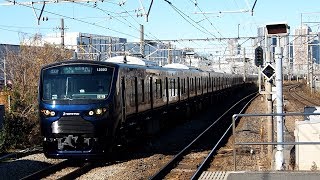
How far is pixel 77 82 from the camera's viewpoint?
1346 centimetres

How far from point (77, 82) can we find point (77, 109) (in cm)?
83

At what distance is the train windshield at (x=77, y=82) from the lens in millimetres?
13343

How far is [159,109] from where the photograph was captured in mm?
20250

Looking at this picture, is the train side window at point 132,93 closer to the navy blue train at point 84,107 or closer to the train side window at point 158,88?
the navy blue train at point 84,107

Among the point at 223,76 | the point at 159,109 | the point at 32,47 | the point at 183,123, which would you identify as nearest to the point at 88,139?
the point at 159,109

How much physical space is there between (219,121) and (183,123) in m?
1.97

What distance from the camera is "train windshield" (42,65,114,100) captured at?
13.3 m

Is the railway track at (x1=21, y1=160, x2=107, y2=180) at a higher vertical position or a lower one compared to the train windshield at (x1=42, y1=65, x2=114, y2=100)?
lower

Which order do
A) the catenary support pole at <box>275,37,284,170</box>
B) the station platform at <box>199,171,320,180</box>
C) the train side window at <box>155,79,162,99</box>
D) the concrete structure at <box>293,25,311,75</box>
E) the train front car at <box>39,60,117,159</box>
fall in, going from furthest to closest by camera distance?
the concrete structure at <box>293,25,311,75</box> → the train side window at <box>155,79,162,99</box> → the train front car at <box>39,60,117,159</box> → the catenary support pole at <box>275,37,284,170</box> → the station platform at <box>199,171,320,180</box>

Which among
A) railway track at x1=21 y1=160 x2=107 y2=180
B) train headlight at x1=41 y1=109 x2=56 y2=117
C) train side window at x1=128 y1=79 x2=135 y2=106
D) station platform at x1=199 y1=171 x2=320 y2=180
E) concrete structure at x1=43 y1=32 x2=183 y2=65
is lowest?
railway track at x1=21 y1=160 x2=107 y2=180

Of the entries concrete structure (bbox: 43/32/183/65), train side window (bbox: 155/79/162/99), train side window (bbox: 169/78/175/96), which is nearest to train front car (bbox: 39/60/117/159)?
train side window (bbox: 155/79/162/99)

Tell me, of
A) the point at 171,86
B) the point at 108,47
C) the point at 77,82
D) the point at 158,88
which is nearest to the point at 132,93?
the point at 77,82

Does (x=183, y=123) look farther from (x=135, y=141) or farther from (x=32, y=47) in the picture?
(x=32, y=47)

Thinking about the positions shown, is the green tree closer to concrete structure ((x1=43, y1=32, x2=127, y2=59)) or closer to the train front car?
the train front car
